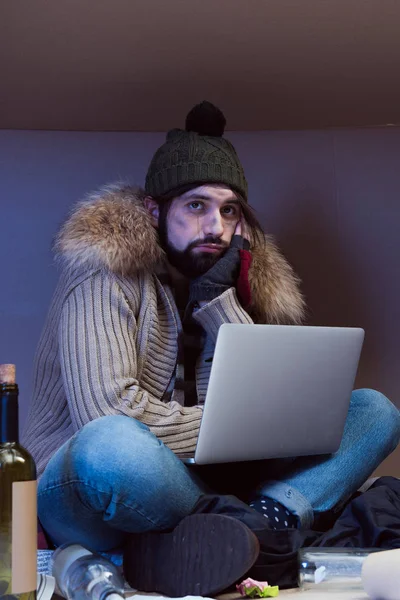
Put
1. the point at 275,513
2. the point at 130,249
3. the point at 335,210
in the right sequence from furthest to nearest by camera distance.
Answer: the point at 335,210 → the point at 130,249 → the point at 275,513

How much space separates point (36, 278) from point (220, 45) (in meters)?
1.01

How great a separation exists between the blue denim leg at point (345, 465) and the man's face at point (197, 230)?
568mm

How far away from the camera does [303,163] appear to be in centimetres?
298

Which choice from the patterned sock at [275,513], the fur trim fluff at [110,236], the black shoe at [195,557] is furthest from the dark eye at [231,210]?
the black shoe at [195,557]

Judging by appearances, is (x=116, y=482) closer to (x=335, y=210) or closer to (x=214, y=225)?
(x=214, y=225)

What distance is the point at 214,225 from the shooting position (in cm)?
231

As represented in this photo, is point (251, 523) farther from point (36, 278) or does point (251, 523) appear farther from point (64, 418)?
point (36, 278)

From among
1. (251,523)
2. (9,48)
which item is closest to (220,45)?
(9,48)

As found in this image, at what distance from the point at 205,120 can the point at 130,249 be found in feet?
1.81

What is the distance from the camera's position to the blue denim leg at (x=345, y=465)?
5.70 ft

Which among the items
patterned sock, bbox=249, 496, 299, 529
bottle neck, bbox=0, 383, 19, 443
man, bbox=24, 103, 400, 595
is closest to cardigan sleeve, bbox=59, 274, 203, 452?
man, bbox=24, 103, 400, 595

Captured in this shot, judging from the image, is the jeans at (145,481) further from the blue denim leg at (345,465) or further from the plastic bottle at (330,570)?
the plastic bottle at (330,570)

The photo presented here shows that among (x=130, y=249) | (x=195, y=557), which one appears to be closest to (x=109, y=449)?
(x=195, y=557)

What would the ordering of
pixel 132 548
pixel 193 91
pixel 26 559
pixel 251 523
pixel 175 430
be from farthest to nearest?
1. pixel 193 91
2. pixel 175 430
3. pixel 132 548
4. pixel 251 523
5. pixel 26 559
